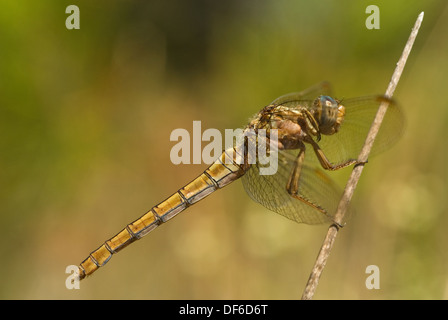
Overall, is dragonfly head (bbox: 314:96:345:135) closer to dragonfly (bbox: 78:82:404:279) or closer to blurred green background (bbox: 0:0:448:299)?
dragonfly (bbox: 78:82:404:279)

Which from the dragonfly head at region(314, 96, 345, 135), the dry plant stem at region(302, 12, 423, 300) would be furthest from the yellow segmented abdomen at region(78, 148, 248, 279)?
the dry plant stem at region(302, 12, 423, 300)

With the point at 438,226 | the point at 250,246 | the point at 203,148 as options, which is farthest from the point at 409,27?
the point at 250,246

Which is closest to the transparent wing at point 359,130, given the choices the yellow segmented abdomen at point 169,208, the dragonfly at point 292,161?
the dragonfly at point 292,161

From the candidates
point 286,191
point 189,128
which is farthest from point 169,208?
point 189,128

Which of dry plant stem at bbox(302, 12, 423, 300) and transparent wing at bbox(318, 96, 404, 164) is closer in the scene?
dry plant stem at bbox(302, 12, 423, 300)

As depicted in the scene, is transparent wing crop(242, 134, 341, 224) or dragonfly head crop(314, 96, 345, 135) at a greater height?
dragonfly head crop(314, 96, 345, 135)

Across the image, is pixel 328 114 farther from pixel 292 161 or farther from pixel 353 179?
pixel 353 179
